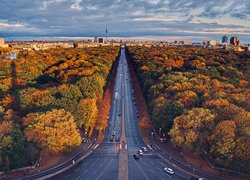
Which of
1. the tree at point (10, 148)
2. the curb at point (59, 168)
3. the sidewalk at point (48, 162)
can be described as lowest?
the curb at point (59, 168)

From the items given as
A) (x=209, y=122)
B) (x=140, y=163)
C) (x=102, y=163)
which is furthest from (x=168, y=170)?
(x=102, y=163)

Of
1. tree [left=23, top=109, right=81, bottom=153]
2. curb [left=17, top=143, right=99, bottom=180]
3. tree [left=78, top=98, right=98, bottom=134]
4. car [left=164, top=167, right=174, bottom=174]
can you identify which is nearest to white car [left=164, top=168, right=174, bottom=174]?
car [left=164, top=167, right=174, bottom=174]

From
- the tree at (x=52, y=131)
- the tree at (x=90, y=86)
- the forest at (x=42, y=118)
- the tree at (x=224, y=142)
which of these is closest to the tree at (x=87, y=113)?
the forest at (x=42, y=118)

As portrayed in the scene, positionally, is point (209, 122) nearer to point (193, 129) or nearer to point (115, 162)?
point (193, 129)

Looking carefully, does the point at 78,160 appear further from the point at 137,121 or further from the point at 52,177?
the point at 137,121

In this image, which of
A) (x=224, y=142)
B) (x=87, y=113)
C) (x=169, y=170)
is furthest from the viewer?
(x=87, y=113)

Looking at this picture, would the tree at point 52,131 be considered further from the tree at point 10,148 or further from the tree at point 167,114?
the tree at point 167,114

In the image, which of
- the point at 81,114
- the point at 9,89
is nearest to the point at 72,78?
the point at 9,89
